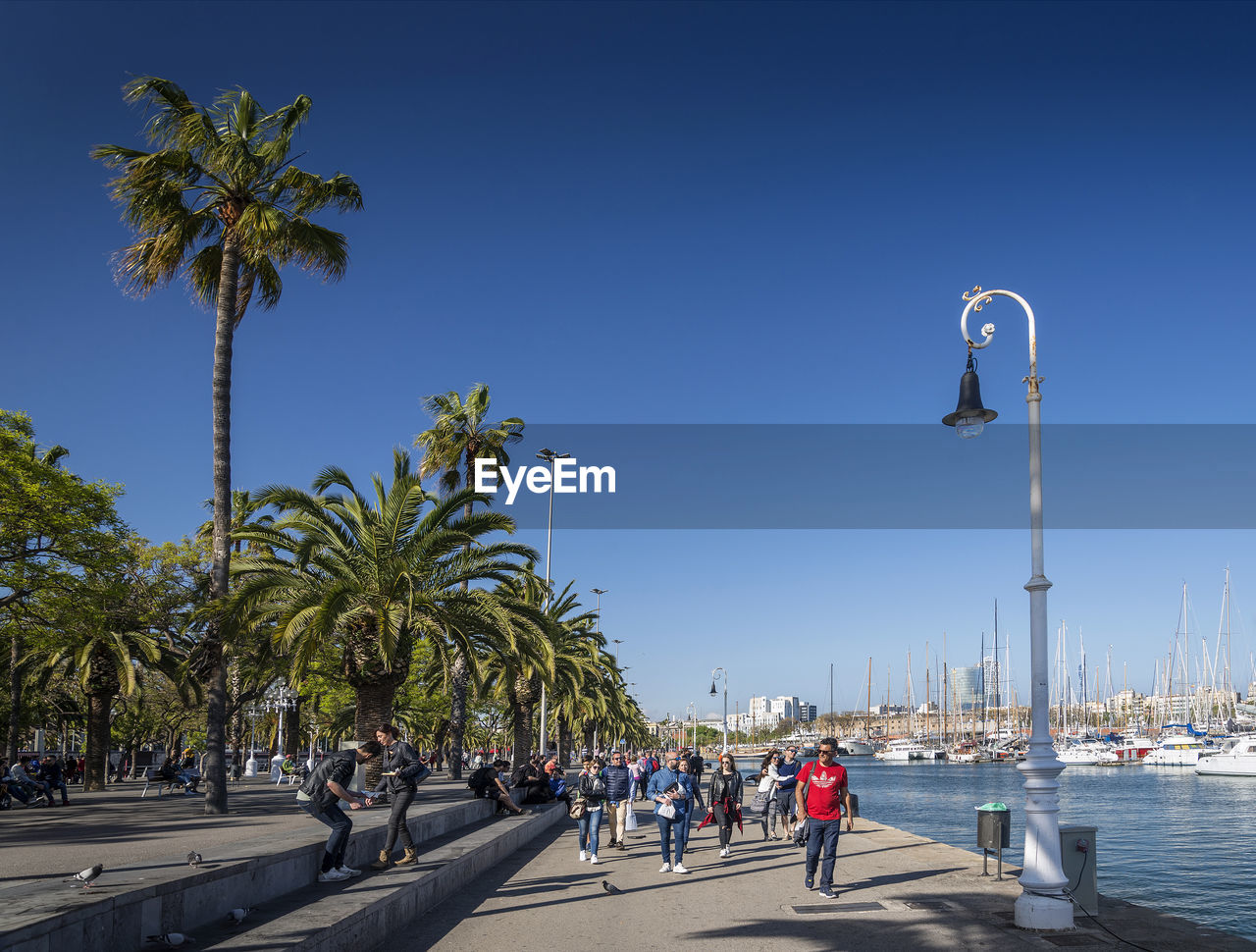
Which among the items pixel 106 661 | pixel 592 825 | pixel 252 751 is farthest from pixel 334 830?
pixel 252 751

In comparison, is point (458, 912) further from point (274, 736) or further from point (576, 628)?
point (274, 736)

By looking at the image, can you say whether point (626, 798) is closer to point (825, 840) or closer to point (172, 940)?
point (825, 840)

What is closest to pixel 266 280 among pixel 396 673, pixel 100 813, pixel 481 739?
pixel 396 673

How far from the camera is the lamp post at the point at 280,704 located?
40.5 meters

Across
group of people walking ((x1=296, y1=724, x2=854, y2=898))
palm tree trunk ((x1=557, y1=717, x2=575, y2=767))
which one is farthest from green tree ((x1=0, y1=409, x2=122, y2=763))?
palm tree trunk ((x1=557, y1=717, x2=575, y2=767))

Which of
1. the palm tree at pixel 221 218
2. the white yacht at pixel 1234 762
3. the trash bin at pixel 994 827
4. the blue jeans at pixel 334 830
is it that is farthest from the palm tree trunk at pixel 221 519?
the white yacht at pixel 1234 762

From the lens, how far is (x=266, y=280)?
76.9 feet

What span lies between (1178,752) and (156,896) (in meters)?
117

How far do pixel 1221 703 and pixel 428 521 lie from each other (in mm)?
120218

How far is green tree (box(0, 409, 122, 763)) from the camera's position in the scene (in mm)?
20047

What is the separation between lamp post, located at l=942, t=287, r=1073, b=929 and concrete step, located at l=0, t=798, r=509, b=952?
7621mm

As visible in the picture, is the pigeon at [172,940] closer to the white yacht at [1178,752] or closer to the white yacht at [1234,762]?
the white yacht at [1234,762]

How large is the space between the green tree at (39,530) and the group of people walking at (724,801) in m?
12.0

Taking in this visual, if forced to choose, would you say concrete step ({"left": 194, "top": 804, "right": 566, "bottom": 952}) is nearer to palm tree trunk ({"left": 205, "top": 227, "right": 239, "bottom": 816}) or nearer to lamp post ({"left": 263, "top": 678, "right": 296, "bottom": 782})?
palm tree trunk ({"left": 205, "top": 227, "right": 239, "bottom": 816})
